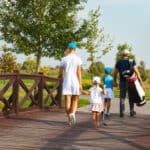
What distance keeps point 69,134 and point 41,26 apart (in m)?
15.7

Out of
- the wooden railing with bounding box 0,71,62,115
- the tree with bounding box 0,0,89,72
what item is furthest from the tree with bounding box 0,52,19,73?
the wooden railing with bounding box 0,71,62,115

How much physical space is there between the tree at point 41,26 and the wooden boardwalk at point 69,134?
1220cm

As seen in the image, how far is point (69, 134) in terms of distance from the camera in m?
9.35

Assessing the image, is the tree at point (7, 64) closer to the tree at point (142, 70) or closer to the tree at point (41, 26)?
the tree at point (142, 70)

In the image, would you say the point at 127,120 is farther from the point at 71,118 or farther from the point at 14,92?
the point at 14,92

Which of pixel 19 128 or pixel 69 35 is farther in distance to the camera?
pixel 69 35

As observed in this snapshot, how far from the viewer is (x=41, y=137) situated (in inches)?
347

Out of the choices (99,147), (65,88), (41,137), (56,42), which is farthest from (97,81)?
(56,42)

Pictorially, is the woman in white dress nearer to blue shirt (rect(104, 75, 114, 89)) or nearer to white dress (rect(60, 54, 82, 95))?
white dress (rect(60, 54, 82, 95))

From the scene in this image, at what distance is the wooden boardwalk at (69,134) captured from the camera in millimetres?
7865

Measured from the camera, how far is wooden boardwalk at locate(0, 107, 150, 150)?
7865 mm

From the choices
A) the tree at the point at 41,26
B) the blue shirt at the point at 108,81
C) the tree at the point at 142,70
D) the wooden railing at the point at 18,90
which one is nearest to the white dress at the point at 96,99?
the blue shirt at the point at 108,81

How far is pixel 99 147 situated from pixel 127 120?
4706 mm

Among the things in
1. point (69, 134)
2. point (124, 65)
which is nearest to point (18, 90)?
point (124, 65)
